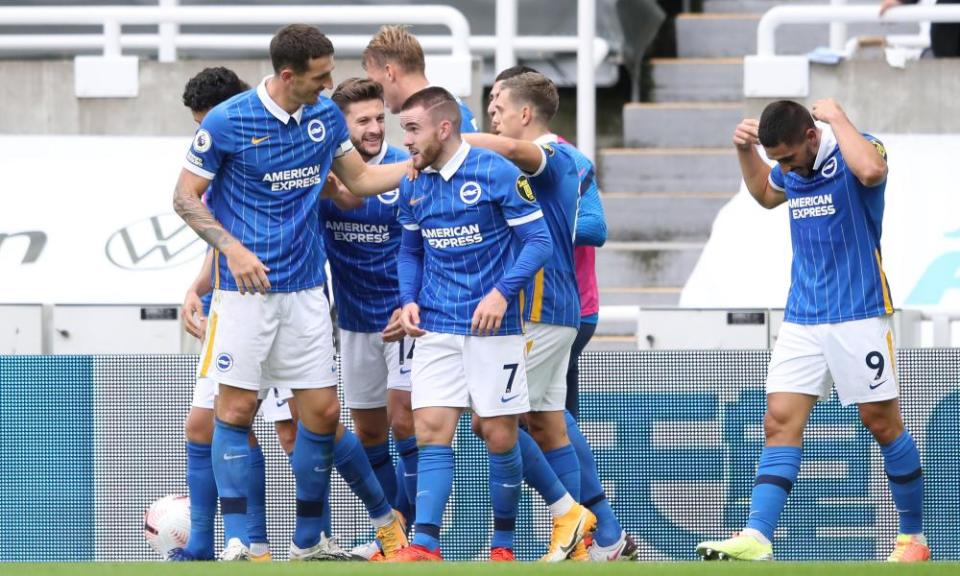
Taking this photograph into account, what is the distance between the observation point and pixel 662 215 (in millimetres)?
13031

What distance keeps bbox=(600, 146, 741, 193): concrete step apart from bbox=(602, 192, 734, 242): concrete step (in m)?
0.22

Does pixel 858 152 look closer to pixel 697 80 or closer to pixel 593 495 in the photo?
pixel 593 495

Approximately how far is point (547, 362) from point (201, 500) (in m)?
1.55

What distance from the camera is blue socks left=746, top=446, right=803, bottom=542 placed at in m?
7.06

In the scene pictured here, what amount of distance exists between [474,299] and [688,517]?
2.02 metres

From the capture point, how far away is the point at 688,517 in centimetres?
839

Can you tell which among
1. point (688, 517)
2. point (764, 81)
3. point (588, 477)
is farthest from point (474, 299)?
point (764, 81)

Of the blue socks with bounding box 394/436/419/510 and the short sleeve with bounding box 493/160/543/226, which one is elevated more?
the short sleeve with bounding box 493/160/543/226

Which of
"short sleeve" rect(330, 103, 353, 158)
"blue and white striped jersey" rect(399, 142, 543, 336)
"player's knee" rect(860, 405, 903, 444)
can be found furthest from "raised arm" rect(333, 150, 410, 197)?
"player's knee" rect(860, 405, 903, 444)

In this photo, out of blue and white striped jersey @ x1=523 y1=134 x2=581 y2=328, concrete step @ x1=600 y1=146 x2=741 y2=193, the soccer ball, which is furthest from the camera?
concrete step @ x1=600 y1=146 x2=741 y2=193

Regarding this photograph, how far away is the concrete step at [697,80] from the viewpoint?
1409 centimetres

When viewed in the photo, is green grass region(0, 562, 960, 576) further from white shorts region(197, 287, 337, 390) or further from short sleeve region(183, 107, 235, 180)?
short sleeve region(183, 107, 235, 180)

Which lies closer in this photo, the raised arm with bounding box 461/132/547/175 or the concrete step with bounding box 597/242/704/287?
the raised arm with bounding box 461/132/547/175

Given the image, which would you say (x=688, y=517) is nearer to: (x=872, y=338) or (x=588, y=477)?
(x=588, y=477)
